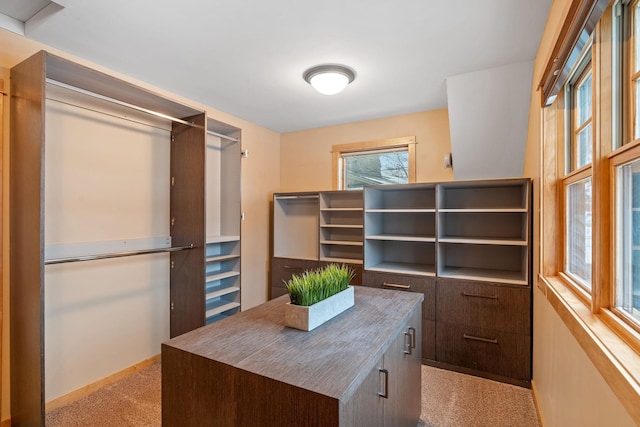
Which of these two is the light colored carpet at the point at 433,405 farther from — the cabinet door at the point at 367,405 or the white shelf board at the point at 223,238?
the white shelf board at the point at 223,238

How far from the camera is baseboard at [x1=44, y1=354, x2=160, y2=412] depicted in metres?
2.22

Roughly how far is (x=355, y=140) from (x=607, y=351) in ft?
10.9

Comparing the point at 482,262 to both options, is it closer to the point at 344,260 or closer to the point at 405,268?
the point at 405,268

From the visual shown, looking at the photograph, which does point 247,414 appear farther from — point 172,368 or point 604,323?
point 604,323

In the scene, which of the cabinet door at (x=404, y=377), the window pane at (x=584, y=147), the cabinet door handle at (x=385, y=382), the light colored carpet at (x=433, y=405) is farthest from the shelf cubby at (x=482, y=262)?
the cabinet door handle at (x=385, y=382)

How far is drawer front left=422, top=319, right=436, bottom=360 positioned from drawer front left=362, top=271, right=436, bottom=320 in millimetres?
63

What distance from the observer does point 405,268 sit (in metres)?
3.23

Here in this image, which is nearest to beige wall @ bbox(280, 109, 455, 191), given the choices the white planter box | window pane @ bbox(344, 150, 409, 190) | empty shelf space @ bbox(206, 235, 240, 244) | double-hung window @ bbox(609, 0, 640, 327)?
window pane @ bbox(344, 150, 409, 190)

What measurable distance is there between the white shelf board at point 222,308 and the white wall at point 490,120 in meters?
2.69

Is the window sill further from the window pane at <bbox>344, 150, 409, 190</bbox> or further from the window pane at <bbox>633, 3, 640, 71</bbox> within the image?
the window pane at <bbox>344, 150, 409, 190</bbox>

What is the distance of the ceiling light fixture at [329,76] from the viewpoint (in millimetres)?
2473

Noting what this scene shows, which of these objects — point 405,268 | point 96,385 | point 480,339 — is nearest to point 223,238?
point 96,385

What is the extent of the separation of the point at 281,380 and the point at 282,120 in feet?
11.1

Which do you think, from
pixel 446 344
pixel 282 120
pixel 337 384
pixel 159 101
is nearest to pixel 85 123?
pixel 159 101
